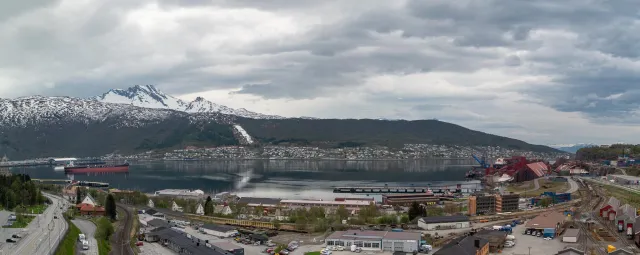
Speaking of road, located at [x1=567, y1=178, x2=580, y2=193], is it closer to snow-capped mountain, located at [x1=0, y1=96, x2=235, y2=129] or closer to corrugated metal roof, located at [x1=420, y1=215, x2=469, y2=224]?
corrugated metal roof, located at [x1=420, y1=215, x2=469, y2=224]

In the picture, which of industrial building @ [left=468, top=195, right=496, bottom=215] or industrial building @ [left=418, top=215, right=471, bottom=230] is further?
industrial building @ [left=468, top=195, right=496, bottom=215]

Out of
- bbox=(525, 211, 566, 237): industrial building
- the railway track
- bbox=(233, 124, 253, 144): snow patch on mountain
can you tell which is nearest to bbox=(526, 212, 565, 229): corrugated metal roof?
bbox=(525, 211, 566, 237): industrial building

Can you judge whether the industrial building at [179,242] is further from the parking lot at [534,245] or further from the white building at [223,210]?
the parking lot at [534,245]

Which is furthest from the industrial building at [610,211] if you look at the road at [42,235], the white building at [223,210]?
the road at [42,235]

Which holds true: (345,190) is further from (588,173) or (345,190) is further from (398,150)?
(398,150)

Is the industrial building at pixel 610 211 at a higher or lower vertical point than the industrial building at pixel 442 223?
higher

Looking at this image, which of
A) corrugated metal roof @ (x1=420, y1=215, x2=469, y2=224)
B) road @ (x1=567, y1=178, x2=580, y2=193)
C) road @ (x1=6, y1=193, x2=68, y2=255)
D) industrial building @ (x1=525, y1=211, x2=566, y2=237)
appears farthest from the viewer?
road @ (x1=567, y1=178, x2=580, y2=193)

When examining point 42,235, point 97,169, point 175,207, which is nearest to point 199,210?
point 175,207

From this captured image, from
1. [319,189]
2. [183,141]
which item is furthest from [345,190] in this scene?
[183,141]
